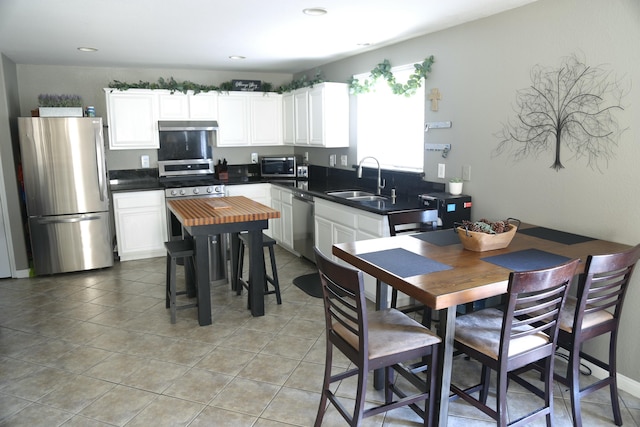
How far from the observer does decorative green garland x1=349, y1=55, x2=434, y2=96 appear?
3.93 metres

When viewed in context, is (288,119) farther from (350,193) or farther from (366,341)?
(366,341)

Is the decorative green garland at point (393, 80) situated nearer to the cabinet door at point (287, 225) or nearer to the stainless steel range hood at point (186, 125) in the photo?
the cabinet door at point (287, 225)

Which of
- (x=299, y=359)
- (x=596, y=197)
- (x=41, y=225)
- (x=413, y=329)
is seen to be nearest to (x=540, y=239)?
(x=596, y=197)

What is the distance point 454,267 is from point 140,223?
14.1 feet

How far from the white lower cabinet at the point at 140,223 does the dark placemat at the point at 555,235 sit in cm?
413

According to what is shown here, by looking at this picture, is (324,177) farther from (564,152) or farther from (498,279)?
(498,279)

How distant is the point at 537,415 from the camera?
2.06 meters

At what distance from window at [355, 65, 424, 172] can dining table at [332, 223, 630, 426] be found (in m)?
1.64

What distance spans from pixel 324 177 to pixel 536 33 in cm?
325

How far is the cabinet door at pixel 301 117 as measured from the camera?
554 centimetres

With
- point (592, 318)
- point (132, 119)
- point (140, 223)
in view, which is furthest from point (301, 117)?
point (592, 318)

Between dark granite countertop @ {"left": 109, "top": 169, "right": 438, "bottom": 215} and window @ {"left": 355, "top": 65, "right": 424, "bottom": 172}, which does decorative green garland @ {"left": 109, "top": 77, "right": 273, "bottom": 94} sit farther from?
window @ {"left": 355, "top": 65, "right": 424, "bottom": 172}

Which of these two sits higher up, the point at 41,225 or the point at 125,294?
the point at 41,225

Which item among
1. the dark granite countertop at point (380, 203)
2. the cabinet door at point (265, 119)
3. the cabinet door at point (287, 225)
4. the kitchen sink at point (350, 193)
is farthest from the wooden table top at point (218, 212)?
the cabinet door at point (265, 119)
